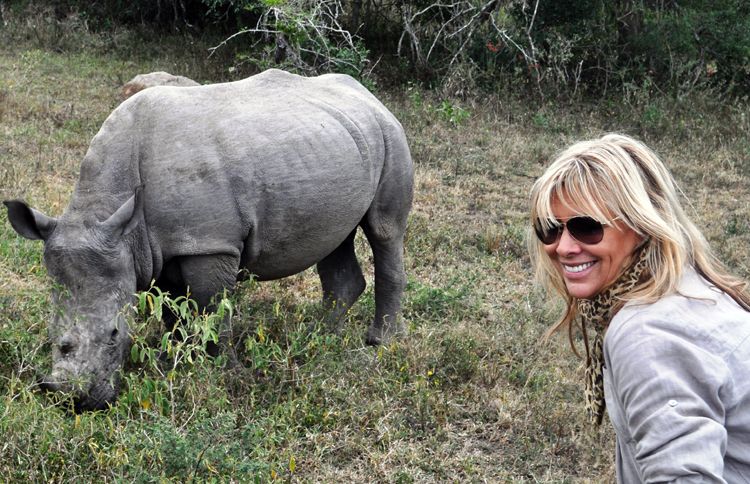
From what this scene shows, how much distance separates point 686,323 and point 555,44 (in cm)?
1179

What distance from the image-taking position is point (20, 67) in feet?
41.2

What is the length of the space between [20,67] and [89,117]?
2.64m

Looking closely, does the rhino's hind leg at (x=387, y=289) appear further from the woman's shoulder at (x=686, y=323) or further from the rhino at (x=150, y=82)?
the rhino at (x=150, y=82)

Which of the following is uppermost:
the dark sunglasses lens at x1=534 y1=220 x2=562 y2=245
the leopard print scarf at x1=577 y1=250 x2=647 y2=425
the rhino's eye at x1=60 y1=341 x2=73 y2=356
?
the dark sunglasses lens at x1=534 y1=220 x2=562 y2=245

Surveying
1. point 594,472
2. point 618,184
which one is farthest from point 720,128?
point 618,184

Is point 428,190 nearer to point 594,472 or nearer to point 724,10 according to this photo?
point 594,472

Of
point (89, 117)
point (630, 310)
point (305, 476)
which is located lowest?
point (89, 117)

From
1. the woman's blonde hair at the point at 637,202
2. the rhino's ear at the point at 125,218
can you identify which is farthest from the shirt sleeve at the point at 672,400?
the rhino's ear at the point at 125,218

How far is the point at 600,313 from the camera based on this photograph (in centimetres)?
242

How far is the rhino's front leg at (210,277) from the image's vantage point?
16.2 ft

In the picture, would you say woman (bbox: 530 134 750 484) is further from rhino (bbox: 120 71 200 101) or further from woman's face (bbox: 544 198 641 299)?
rhino (bbox: 120 71 200 101)

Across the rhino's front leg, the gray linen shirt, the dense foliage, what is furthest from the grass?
the dense foliage

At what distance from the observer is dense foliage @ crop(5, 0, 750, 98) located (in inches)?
520

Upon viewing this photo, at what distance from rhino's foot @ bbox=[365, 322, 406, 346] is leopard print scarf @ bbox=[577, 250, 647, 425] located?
3504 mm
